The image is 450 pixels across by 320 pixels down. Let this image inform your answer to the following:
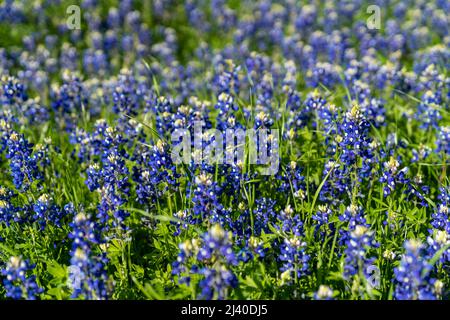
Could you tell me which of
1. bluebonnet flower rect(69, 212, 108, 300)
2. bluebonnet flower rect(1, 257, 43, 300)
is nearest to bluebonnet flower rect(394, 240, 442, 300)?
bluebonnet flower rect(69, 212, 108, 300)

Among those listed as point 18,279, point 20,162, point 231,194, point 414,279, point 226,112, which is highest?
point 226,112

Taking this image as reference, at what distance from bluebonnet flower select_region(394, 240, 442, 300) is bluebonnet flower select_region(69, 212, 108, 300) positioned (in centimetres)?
178

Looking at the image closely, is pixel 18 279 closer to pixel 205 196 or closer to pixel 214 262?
pixel 214 262

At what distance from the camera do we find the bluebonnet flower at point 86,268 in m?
3.21

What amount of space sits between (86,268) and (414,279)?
1908 millimetres

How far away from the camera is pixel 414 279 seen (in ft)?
10.00

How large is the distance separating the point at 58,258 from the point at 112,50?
6084mm

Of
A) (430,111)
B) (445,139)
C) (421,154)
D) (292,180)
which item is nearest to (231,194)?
(292,180)

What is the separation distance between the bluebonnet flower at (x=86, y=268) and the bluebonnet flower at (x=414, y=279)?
178 centimetres

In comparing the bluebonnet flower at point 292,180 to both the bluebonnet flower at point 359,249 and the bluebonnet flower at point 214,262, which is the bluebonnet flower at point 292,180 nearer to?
the bluebonnet flower at point 359,249

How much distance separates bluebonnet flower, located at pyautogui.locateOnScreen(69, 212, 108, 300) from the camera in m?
3.21

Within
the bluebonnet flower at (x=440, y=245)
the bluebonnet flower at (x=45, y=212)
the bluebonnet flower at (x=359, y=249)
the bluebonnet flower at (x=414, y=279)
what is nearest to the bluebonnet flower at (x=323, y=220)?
the bluebonnet flower at (x=359, y=249)
